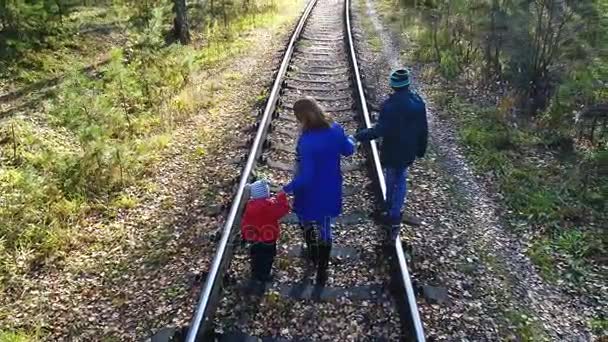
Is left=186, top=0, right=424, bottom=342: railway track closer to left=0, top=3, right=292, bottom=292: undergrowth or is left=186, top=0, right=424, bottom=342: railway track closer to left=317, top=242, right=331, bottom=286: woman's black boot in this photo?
left=317, top=242, right=331, bottom=286: woman's black boot

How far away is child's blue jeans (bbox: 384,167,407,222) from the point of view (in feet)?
17.4

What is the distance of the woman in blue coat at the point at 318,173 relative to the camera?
430 centimetres

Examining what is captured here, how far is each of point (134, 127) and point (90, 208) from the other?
2550 mm

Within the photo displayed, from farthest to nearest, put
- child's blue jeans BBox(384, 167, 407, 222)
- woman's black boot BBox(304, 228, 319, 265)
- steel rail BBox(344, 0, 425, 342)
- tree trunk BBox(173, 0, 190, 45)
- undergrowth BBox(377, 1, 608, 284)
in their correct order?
tree trunk BBox(173, 0, 190, 45)
undergrowth BBox(377, 1, 608, 284)
child's blue jeans BBox(384, 167, 407, 222)
woman's black boot BBox(304, 228, 319, 265)
steel rail BBox(344, 0, 425, 342)

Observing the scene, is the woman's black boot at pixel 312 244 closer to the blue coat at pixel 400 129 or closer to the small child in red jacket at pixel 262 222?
the small child in red jacket at pixel 262 222

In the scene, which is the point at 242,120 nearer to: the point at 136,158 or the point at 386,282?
the point at 136,158

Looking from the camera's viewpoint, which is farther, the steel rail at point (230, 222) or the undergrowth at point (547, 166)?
the undergrowth at point (547, 166)

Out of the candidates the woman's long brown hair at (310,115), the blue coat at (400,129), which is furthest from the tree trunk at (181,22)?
the woman's long brown hair at (310,115)

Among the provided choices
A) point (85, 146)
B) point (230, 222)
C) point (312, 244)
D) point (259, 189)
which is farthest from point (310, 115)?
point (85, 146)

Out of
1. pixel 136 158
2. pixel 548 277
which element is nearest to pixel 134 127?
pixel 136 158

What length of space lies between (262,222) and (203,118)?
16.2 feet

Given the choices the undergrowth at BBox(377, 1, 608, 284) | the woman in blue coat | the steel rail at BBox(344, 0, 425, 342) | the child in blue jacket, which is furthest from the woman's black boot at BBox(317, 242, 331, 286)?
the undergrowth at BBox(377, 1, 608, 284)

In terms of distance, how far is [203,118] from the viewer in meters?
9.21

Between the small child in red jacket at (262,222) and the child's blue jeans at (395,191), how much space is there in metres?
1.25
